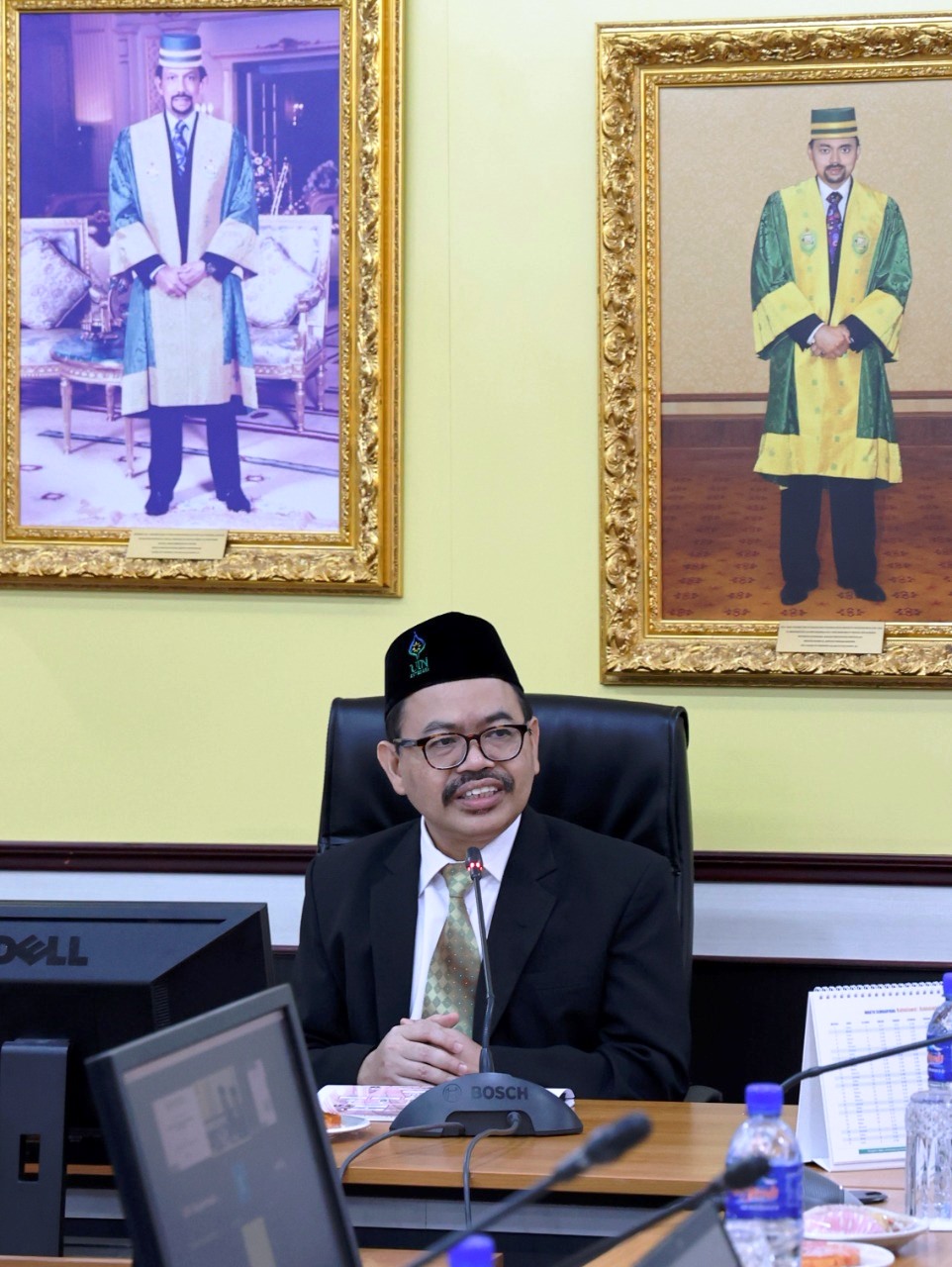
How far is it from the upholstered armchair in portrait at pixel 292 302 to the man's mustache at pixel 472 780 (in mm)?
987

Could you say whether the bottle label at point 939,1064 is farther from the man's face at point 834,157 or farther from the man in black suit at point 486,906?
the man's face at point 834,157

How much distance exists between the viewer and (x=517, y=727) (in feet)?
8.34

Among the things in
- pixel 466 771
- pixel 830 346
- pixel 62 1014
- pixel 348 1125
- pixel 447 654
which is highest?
pixel 830 346

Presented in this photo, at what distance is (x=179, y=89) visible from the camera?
3.22 meters

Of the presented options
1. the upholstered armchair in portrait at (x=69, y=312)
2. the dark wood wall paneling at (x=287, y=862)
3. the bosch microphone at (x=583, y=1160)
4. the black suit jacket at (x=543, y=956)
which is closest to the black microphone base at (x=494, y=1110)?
the black suit jacket at (x=543, y=956)

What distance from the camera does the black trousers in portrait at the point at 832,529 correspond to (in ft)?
10.1

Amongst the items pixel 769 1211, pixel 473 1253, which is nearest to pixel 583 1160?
pixel 473 1253

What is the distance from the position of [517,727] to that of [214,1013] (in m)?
1.43

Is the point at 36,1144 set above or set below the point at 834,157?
below

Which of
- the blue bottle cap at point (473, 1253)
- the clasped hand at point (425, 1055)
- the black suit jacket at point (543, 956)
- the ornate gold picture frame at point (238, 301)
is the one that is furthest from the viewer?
the ornate gold picture frame at point (238, 301)

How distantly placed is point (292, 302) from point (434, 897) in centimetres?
127

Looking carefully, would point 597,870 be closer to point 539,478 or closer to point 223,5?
point 539,478

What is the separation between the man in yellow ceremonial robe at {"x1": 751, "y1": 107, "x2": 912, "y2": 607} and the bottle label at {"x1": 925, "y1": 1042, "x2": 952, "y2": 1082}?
1.45 m

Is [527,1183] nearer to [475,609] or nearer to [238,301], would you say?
[475,609]
